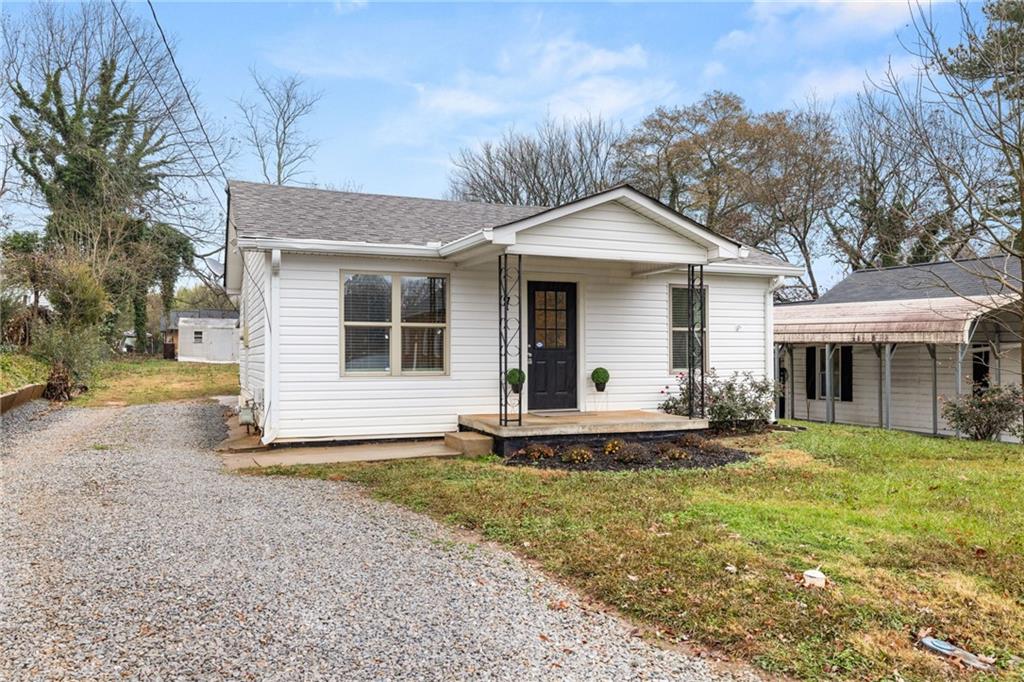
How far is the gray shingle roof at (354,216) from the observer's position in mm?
8945

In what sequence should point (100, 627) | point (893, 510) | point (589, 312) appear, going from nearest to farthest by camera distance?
point (100, 627)
point (893, 510)
point (589, 312)

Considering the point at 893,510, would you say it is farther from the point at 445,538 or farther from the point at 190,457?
the point at 190,457

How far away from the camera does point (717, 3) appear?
12.1 m

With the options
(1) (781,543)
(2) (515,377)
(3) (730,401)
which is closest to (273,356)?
(2) (515,377)

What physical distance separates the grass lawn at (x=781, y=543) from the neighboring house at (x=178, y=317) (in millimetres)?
27974

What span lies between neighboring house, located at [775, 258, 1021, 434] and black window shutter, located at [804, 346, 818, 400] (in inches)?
1.0

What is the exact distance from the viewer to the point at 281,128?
92.9 feet

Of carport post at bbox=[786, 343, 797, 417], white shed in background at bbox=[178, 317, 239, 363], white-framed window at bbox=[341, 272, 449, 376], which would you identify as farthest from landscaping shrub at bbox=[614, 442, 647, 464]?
white shed in background at bbox=[178, 317, 239, 363]

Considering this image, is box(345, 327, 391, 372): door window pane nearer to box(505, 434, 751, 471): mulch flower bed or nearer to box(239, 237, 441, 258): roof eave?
box(239, 237, 441, 258): roof eave

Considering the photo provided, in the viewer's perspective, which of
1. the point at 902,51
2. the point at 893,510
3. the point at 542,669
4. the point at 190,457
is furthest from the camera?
the point at 902,51

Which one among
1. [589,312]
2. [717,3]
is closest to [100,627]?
[589,312]

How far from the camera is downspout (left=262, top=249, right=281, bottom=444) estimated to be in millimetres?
8539

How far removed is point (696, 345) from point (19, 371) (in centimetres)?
1275

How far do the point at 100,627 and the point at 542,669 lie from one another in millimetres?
2048
